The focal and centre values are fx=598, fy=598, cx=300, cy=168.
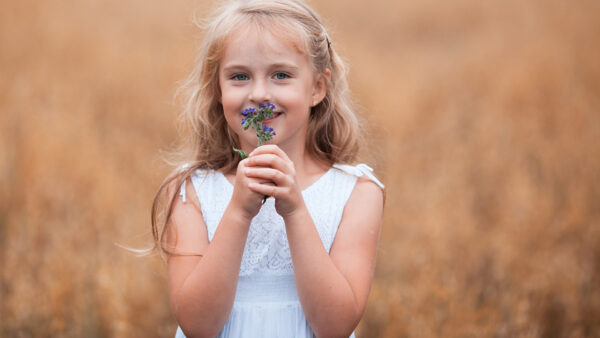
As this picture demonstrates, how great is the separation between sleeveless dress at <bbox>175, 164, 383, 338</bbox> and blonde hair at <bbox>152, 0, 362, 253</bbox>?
129 millimetres

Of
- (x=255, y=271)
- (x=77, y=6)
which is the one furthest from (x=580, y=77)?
(x=77, y=6)

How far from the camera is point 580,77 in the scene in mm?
6816

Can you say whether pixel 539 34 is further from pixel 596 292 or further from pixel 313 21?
pixel 313 21

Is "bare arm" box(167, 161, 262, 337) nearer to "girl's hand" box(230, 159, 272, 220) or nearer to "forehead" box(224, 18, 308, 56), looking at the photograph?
"girl's hand" box(230, 159, 272, 220)

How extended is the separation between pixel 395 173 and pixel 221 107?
3.21 meters

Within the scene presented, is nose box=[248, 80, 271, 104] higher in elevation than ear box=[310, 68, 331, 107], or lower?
lower

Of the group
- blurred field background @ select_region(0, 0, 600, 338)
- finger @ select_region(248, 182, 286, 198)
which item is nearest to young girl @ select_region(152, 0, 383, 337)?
finger @ select_region(248, 182, 286, 198)

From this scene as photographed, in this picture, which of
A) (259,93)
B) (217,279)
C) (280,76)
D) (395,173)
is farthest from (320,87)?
(395,173)

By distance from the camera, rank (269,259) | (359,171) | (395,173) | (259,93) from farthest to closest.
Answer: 1. (395,173)
2. (359,171)
3. (269,259)
4. (259,93)

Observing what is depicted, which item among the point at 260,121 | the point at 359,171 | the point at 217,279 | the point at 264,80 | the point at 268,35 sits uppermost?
the point at 268,35

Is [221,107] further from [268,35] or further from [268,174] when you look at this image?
[268,174]

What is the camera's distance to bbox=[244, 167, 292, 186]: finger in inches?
65.7

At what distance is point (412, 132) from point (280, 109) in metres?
4.38

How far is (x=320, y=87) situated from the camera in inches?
83.9
